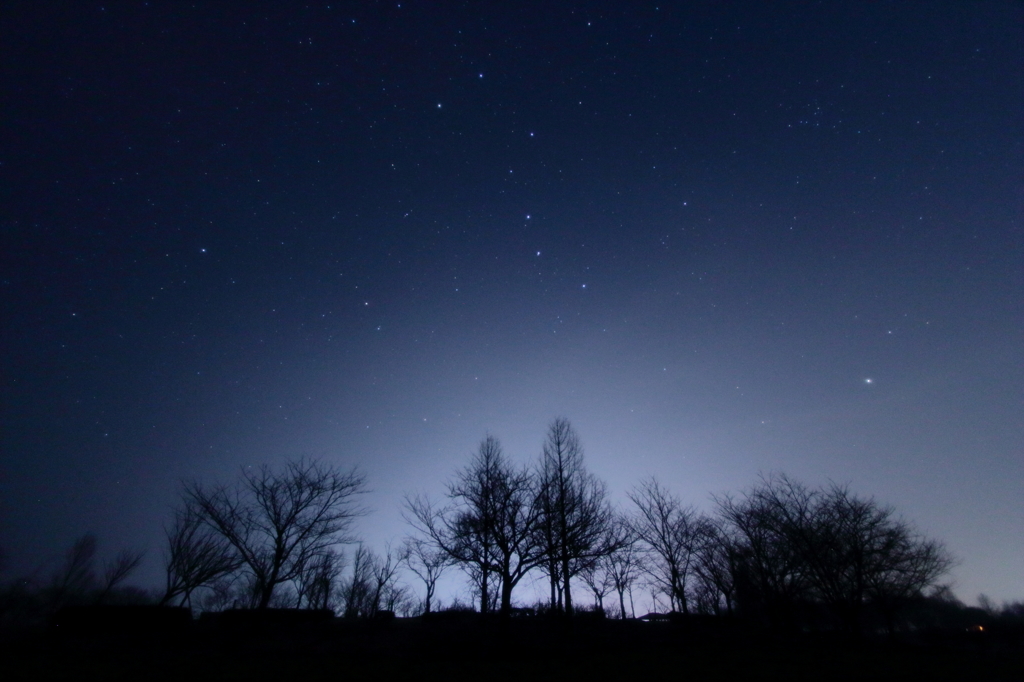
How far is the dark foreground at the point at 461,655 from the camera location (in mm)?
12289

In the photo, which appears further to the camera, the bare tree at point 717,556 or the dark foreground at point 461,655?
the bare tree at point 717,556

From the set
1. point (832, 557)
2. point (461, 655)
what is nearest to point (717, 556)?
point (832, 557)

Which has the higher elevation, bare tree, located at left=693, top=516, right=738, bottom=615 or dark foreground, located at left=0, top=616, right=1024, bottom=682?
bare tree, located at left=693, top=516, right=738, bottom=615

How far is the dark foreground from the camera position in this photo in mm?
12289

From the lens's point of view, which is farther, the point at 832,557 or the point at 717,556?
the point at 717,556

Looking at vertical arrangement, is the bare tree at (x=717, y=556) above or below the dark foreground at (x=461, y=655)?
above

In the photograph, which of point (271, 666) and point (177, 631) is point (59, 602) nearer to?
point (177, 631)

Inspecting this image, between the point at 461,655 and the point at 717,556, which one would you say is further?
the point at 717,556

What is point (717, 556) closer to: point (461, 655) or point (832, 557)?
point (832, 557)

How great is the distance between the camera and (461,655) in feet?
49.3

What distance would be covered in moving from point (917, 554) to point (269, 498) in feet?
121

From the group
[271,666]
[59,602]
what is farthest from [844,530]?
[59,602]

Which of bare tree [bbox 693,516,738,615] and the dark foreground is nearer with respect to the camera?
the dark foreground

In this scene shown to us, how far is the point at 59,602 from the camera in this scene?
157ft
